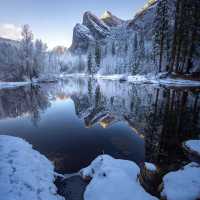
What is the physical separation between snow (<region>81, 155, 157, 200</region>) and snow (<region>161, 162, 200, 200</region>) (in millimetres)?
647

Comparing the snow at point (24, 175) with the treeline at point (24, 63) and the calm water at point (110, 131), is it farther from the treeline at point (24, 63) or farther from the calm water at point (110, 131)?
the treeline at point (24, 63)

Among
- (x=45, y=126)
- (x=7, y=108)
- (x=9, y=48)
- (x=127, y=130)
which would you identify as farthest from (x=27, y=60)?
(x=127, y=130)

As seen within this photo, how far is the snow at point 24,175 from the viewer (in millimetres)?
5406

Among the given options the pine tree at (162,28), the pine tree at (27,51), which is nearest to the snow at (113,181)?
the pine tree at (162,28)

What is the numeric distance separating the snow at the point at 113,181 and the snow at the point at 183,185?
2.12 feet

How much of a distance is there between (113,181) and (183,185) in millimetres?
2255

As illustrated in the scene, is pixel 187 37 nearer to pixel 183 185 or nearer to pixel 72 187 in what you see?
pixel 183 185

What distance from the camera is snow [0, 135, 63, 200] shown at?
5406 mm

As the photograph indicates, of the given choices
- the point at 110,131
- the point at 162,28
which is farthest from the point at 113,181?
the point at 162,28

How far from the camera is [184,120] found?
13039 mm

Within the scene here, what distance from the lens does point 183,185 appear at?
496cm

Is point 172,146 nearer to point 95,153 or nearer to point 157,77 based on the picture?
point 95,153

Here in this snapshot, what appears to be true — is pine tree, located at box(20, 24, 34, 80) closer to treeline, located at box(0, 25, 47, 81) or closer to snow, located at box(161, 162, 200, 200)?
treeline, located at box(0, 25, 47, 81)

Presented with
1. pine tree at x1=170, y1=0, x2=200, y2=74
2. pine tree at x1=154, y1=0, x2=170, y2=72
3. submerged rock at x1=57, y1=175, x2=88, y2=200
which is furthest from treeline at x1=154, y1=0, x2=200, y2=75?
submerged rock at x1=57, y1=175, x2=88, y2=200
